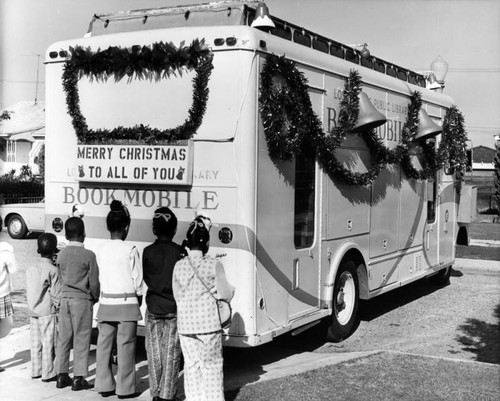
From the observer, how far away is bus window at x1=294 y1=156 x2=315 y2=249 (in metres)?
7.00

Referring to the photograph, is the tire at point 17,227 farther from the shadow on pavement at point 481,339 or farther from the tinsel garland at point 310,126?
the shadow on pavement at point 481,339

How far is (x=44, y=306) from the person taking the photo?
609 centimetres

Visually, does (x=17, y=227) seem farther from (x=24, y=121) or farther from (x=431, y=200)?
(x=24, y=121)

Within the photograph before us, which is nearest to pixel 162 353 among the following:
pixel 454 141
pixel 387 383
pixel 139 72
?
pixel 387 383

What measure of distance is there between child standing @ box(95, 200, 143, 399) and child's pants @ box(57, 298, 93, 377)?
22cm

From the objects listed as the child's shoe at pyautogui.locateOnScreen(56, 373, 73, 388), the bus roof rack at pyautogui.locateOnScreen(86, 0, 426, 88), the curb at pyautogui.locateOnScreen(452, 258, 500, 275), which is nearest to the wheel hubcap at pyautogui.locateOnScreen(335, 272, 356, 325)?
the bus roof rack at pyautogui.locateOnScreen(86, 0, 426, 88)

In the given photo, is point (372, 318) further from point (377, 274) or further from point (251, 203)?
point (251, 203)

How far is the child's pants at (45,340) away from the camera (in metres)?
6.09

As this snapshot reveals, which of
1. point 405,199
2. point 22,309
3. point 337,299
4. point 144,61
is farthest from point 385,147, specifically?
point 22,309

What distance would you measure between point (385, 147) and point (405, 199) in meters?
1.30

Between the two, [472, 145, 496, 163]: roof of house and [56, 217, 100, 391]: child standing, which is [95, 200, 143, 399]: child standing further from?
[472, 145, 496, 163]: roof of house

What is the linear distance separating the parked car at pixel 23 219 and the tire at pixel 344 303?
39.1 feet

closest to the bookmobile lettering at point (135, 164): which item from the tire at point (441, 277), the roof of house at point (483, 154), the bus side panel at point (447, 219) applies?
the bus side panel at point (447, 219)

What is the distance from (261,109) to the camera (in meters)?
6.27
